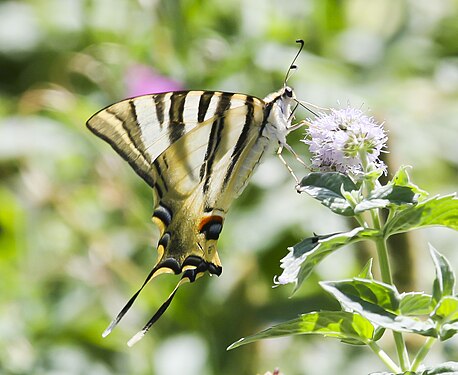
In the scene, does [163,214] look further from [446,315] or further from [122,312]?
[446,315]

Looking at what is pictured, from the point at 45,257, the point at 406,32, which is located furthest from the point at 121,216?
the point at 406,32

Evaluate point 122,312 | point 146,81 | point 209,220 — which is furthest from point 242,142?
point 146,81

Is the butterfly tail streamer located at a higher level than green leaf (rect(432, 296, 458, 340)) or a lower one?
lower

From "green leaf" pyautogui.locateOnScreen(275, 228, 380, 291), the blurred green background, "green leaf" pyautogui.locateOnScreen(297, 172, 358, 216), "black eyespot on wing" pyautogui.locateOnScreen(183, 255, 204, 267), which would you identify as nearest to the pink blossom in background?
the blurred green background

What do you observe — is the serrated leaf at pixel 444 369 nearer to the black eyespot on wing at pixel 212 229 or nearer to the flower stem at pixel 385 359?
the flower stem at pixel 385 359

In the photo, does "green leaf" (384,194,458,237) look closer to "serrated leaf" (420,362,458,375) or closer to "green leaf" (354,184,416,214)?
"green leaf" (354,184,416,214)

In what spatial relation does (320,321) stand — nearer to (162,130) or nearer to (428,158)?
(162,130)
